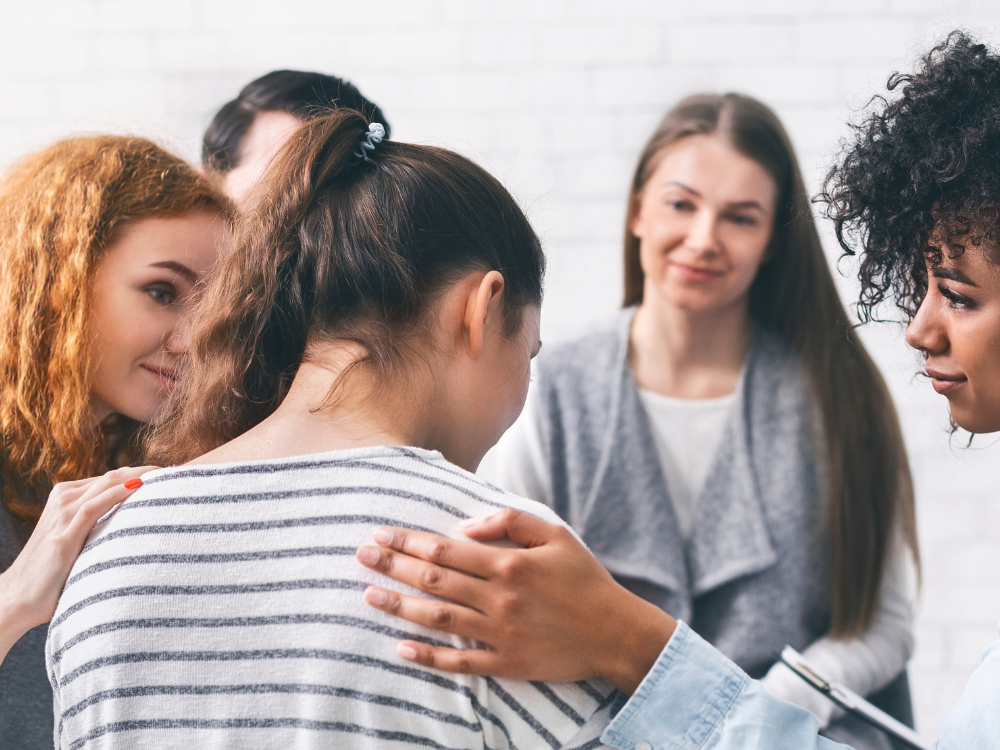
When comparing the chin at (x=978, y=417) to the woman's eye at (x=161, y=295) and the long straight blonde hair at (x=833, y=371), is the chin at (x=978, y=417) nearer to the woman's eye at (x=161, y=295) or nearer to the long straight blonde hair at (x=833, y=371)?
the long straight blonde hair at (x=833, y=371)

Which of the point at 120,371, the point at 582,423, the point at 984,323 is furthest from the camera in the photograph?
the point at 582,423

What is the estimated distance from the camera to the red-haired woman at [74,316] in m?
0.96

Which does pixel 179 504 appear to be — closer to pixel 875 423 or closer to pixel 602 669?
pixel 602 669

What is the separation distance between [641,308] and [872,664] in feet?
2.45

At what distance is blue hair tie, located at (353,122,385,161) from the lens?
27.9 inches

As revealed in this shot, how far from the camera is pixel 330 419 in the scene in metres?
0.64

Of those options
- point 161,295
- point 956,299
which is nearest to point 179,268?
point 161,295

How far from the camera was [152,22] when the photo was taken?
1806 millimetres

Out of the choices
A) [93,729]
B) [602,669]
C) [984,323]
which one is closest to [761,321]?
[984,323]

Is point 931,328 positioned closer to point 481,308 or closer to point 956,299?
point 956,299

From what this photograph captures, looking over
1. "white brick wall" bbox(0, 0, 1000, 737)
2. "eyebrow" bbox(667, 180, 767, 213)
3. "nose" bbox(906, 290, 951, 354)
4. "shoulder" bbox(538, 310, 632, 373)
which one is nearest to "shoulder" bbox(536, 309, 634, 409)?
"shoulder" bbox(538, 310, 632, 373)

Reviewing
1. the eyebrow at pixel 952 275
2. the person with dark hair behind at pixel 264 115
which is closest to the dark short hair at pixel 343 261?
the eyebrow at pixel 952 275

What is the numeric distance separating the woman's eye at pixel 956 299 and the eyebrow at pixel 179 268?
32.6 inches

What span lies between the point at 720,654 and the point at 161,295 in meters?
0.76
